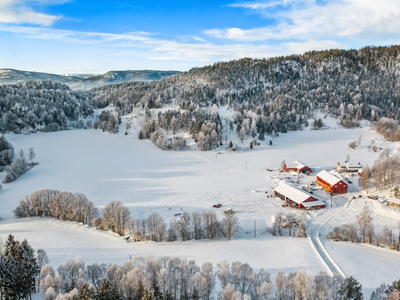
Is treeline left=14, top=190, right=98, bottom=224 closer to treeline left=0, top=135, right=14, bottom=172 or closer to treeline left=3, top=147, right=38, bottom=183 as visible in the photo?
→ treeline left=3, top=147, right=38, bottom=183

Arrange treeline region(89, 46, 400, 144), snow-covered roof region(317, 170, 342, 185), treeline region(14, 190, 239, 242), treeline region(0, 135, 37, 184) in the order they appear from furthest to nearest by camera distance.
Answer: treeline region(89, 46, 400, 144) < treeline region(0, 135, 37, 184) < snow-covered roof region(317, 170, 342, 185) < treeline region(14, 190, 239, 242)

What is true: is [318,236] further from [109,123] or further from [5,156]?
[109,123]

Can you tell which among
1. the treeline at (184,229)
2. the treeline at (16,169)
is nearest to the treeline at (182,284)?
the treeline at (184,229)

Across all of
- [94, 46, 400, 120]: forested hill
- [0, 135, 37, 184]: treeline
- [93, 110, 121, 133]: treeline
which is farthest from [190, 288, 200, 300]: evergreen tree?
[93, 110, 121, 133]: treeline

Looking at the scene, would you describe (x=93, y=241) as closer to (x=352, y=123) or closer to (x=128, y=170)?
(x=128, y=170)

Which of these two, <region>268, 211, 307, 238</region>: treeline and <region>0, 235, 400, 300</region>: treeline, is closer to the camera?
<region>0, 235, 400, 300</region>: treeline

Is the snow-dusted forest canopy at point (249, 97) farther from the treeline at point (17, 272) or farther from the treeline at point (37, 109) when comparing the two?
the treeline at point (17, 272)
